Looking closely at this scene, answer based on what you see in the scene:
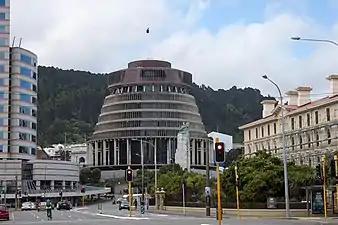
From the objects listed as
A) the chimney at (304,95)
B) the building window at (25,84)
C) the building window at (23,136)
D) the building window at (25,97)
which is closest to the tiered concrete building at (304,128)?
the chimney at (304,95)

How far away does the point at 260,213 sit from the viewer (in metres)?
57.7

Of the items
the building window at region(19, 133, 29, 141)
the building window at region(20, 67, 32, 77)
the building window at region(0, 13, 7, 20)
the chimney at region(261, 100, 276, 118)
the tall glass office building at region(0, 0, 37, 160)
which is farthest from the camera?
the building window at region(20, 67, 32, 77)

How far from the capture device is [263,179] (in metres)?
61.5

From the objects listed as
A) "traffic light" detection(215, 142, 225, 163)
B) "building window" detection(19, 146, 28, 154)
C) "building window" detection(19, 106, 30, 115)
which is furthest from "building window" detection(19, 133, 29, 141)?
"traffic light" detection(215, 142, 225, 163)

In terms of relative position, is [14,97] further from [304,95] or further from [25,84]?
[304,95]

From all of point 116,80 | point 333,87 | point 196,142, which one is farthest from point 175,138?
point 333,87

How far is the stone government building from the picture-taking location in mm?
191500

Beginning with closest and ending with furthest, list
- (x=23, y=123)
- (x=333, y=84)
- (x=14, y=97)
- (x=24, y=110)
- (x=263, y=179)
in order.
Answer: (x=263, y=179)
(x=333, y=84)
(x=14, y=97)
(x=23, y=123)
(x=24, y=110)

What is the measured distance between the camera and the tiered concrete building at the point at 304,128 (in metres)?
94.7

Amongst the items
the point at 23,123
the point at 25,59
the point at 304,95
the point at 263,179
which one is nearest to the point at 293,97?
the point at 304,95

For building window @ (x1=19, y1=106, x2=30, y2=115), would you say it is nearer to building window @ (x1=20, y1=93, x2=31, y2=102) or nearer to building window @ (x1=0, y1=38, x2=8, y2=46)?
building window @ (x1=20, y1=93, x2=31, y2=102)

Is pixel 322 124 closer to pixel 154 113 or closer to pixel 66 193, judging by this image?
pixel 66 193

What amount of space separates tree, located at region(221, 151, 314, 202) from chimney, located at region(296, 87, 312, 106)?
44834 mm

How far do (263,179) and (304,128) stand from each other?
141 feet
